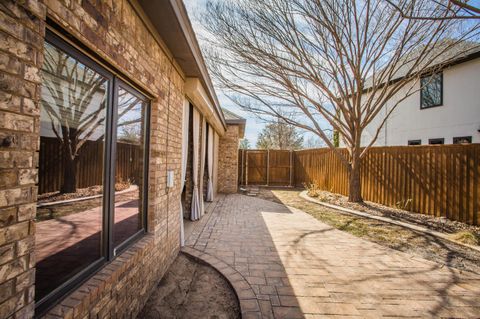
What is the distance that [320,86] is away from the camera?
7.81 metres

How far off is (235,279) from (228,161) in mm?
8138

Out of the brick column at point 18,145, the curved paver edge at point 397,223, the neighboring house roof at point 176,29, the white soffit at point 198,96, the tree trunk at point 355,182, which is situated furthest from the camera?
the tree trunk at point 355,182

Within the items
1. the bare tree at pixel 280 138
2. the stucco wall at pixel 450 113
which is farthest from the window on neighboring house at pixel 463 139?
the bare tree at pixel 280 138

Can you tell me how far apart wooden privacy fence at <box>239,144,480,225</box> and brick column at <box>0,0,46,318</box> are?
7350 millimetres

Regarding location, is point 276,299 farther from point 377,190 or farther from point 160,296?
point 377,190

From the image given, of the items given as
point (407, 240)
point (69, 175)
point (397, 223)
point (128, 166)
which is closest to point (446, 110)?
point (397, 223)

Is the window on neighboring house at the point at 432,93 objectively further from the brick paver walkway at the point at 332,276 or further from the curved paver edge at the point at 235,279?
the curved paver edge at the point at 235,279

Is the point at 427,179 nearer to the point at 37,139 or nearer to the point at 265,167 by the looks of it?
the point at 37,139

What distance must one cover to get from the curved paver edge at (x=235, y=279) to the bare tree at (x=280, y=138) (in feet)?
75.9

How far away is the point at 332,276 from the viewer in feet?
10.5

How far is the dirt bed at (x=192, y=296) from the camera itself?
2.50 m

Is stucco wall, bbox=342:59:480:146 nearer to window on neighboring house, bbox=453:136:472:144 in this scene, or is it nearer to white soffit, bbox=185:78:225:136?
window on neighboring house, bbox=453:136:472:144

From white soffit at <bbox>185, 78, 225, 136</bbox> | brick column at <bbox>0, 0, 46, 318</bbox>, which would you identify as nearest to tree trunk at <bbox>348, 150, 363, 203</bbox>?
white soffit at <bbox>185, 78, 225, 136</bbox>

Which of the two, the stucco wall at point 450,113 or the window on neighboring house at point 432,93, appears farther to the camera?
the window on neighboring house at point 432,93
